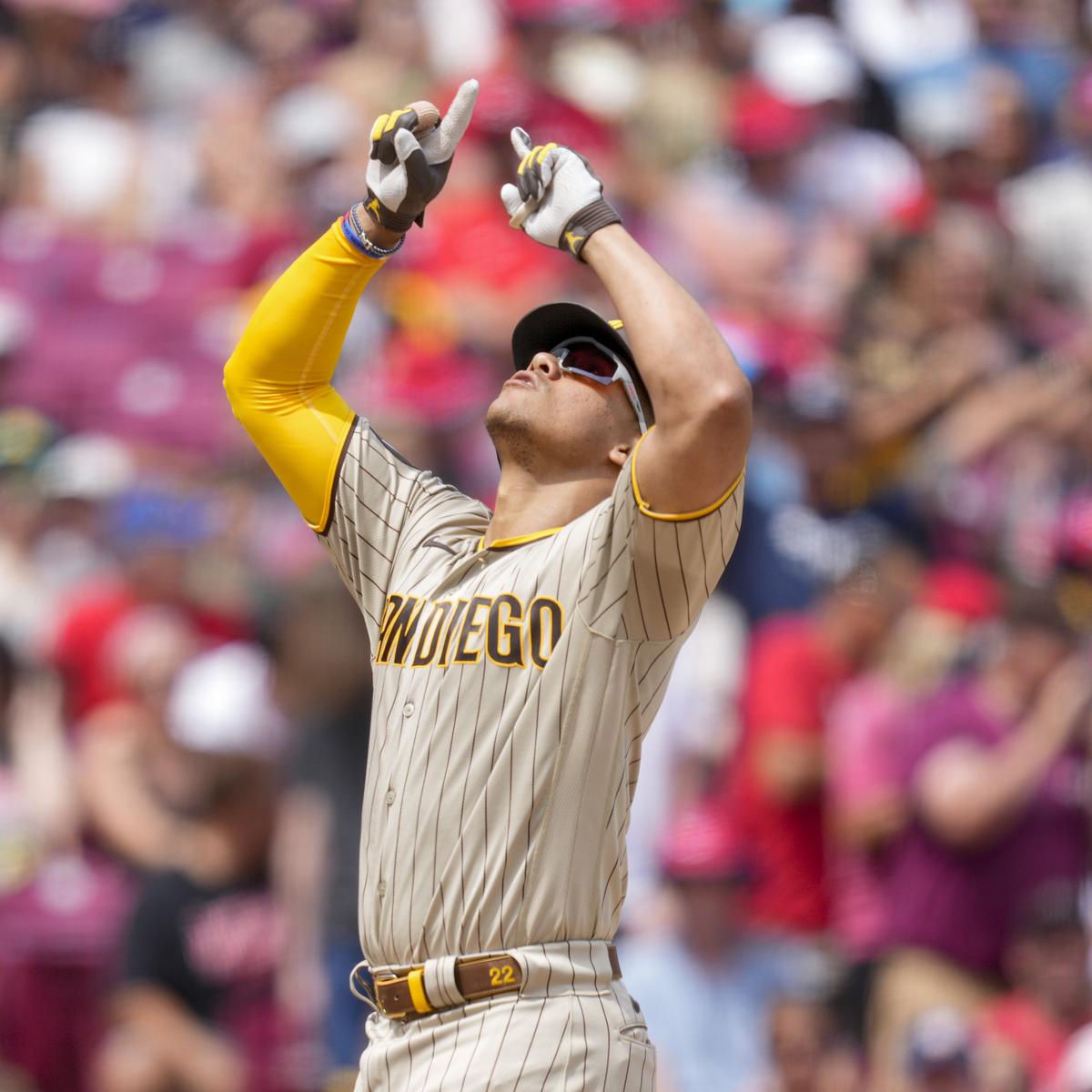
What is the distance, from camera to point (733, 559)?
669 cm

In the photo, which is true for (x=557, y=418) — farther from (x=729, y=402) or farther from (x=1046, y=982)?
(x=1046, y=982)

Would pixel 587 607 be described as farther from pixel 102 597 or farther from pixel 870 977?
pixel 102 597

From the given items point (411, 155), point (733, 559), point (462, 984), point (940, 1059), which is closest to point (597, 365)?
point (411, 155)

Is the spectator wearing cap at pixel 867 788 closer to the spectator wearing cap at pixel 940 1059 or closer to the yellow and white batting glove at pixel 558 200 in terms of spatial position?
the spectator wearing cap at pixel 940 1059

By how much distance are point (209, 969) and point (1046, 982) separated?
2403mm

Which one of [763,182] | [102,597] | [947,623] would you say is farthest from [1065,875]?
[763,182]

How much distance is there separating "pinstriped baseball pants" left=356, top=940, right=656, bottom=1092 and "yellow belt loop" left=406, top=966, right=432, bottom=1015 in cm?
2

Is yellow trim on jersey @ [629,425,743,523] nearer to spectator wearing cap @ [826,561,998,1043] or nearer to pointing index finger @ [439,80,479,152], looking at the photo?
pointing index finger @ [439,80,479,152]

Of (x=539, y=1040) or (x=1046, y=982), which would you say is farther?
(x=1046, y=982)

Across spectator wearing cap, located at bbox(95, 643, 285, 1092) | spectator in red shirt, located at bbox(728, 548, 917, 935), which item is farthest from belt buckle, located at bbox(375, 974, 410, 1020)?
spectator in red shirt, located at bbox(728, 548, 917, 935)

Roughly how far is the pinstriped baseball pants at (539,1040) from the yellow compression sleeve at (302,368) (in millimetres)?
1002

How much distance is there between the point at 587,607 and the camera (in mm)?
3229

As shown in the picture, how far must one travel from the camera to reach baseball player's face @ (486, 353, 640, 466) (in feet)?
11.4

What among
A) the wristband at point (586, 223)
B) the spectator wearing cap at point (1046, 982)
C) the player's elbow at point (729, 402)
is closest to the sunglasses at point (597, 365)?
the wristband at point (586, 223)
